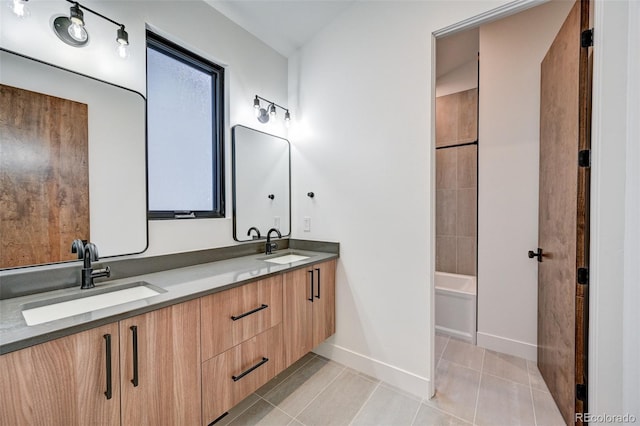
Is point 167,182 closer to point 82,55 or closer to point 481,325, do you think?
point 82,55

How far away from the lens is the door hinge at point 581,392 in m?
1.37

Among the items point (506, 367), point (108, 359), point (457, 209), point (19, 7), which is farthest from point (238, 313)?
point (457, 209)

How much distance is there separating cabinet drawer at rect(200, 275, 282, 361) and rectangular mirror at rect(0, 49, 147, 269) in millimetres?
617

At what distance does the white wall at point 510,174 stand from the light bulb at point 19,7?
9.72 feet

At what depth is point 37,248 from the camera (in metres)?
1.22

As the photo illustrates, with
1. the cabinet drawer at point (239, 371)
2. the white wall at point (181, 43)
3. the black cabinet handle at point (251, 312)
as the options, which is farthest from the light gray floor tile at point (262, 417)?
the white wall at point (181, 43)

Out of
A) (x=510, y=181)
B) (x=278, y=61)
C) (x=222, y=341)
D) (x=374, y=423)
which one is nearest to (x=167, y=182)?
(x=222, y=341)

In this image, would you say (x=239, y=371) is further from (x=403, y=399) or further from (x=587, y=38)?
(x=587, y=38)

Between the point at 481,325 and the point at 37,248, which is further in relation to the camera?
the point at 481,325

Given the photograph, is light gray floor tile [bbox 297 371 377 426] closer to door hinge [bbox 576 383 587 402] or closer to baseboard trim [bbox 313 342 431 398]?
baseboard trim [bbox 313 342 431 398]

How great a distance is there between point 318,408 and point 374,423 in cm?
35

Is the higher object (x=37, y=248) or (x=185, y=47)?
(x=185, y=47)

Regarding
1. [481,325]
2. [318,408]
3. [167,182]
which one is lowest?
[318,408]

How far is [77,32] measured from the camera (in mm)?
1273
